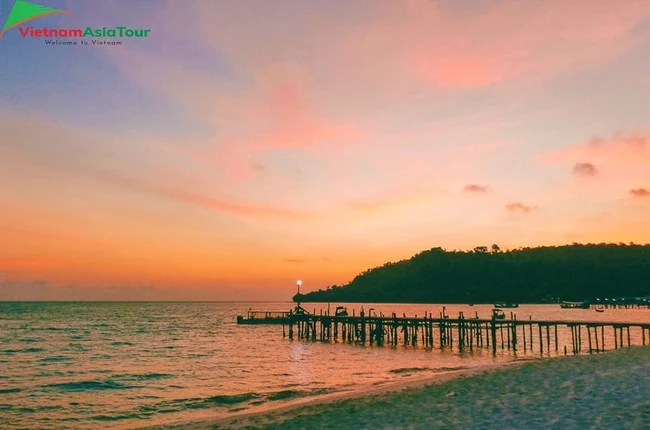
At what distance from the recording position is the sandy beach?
12570mm

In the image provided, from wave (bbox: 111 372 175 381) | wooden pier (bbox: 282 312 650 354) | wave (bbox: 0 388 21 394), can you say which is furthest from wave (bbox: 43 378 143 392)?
wooden pier (bbox: 282 312 650 354)

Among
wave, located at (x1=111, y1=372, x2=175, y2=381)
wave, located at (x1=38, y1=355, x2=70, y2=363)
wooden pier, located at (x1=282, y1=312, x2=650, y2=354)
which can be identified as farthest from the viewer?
wave, located at (x1=38, y1=355, x2=70, y2=363)

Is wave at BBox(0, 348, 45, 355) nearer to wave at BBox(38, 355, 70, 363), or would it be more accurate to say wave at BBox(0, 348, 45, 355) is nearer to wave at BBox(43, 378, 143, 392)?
wave at BBox(38, 355, 70, 363)

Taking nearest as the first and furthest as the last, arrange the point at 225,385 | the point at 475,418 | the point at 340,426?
the point at 475,418, the point at 340,426, the point at 225,385

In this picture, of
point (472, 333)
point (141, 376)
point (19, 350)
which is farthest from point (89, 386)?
point (472, 333)

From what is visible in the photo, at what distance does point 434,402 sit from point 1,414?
67.7ft

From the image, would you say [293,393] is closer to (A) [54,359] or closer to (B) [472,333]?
(B) [472,333]

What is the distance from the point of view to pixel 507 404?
14.5m

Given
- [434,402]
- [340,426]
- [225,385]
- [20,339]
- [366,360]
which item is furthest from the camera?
[20,339]

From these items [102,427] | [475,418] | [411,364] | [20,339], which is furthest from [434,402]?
[20,339]

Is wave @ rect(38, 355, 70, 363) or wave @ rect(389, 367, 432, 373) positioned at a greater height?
wave @ rect(389, 367, 432, 373)

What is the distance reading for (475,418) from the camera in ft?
43.4

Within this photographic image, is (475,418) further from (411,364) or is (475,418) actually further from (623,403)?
(411,364)

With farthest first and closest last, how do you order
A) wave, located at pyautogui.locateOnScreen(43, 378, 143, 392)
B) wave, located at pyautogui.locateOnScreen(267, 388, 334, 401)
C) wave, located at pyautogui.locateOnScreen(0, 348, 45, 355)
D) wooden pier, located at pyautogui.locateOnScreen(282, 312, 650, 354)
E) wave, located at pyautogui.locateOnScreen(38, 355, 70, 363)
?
wave, located at pyautogui.locateOnScreen(0, 348, 45, 355) → wave, located at pyautogui.locateOnScreen(38, 355, 70, 363) → wooden pier, located at pyautogui.locateOnScreen(282, 312, 650, 354) → wave, located at pyautogui.locateOnScreen(43, 378, 143, 392) → wave, located at pyautogui.locateOnScreen(267, 388, 334, 401)
